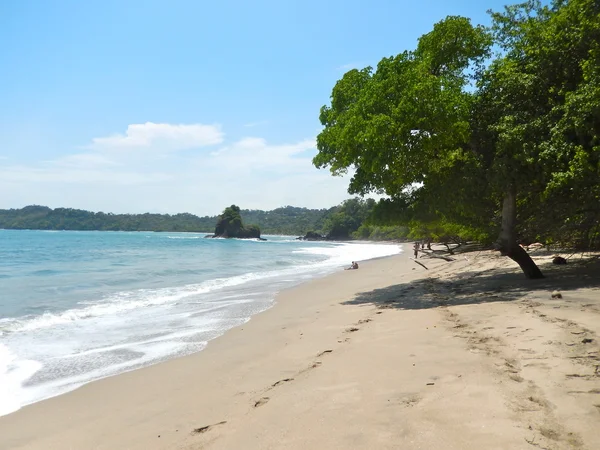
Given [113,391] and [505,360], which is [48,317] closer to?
[113,391]

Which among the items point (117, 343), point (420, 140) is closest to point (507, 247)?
point (420, 140)

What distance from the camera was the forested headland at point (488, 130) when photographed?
10945mm

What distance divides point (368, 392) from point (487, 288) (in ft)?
31.8

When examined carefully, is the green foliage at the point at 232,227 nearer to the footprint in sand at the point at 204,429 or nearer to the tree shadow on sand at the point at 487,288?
the tree shadow on sand at the point at 487,288

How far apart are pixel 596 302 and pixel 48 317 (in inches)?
570

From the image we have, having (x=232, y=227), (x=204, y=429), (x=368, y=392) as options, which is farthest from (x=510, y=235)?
(x=232, y=227)

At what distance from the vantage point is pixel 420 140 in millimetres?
12680

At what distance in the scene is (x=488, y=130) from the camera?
12945mm

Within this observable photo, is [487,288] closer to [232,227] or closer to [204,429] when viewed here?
[204,429]

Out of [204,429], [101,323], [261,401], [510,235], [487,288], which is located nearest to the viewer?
[204,429]

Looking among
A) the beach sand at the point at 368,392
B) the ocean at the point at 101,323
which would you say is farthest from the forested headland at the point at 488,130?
the ocean at the point at 101,323

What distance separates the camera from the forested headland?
10.9m

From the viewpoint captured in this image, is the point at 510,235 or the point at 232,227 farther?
the point at 232,227

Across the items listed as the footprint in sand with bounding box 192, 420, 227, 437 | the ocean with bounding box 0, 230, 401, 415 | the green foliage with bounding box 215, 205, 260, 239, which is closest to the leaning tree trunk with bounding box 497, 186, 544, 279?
the ocean with bounding box 0, 230, 401, 415
